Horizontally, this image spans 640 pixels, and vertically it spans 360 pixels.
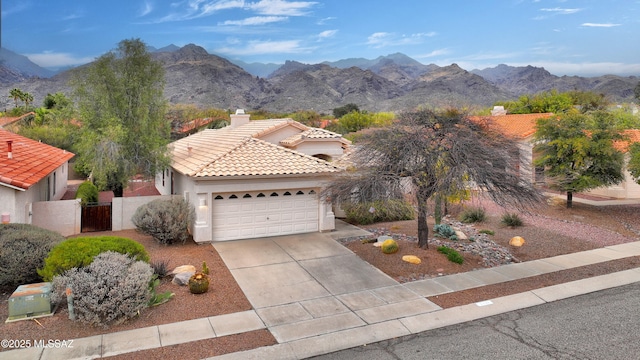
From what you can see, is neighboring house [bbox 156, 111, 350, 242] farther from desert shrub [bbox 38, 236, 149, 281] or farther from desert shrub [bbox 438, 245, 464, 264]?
desert shrub [bbox 38, 236, 149, 281]

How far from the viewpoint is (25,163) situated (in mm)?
16703

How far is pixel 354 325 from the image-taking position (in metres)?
9.88

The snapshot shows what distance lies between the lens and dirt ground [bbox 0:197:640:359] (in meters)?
9.16

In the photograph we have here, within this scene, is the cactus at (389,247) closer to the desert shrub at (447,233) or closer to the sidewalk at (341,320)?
the sidewalk at (341,320)

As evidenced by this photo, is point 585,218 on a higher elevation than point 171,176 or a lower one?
lower

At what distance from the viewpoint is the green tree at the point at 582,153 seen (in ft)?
73.4

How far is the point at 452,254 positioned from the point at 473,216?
7.29 metres

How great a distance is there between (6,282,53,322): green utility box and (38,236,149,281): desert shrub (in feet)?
2.01

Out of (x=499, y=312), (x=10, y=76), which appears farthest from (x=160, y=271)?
(x=10, y=76)

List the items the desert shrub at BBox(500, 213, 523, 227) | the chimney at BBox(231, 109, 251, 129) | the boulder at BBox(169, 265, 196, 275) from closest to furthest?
the boulder at BBox(169, 265, 196, 275) → the desert shrub at BBox(500, 213, 523, 227) → the chimney at BBox(231, 109, 251, 129)

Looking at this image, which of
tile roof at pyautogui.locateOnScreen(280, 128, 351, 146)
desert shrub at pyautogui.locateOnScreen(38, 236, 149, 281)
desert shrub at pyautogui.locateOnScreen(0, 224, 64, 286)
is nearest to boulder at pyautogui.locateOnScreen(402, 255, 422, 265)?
desert shrub at pyautogui.locateOnScreen(38, 236, 149, 281)

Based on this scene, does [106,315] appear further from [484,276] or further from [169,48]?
[169,48]

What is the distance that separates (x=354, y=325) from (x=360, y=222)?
429 inches

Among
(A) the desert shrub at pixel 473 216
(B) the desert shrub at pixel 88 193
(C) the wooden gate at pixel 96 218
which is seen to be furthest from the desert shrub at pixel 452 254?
(B) the desert shrub at pixel 88 193
